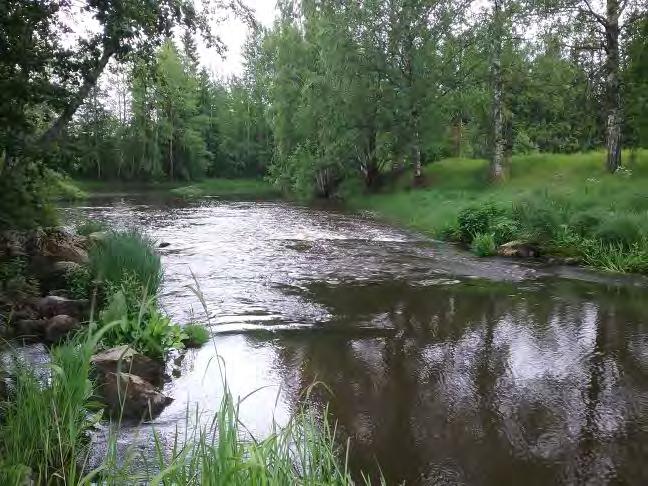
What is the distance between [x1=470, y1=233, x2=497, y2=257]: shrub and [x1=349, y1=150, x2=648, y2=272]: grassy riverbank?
27 mm

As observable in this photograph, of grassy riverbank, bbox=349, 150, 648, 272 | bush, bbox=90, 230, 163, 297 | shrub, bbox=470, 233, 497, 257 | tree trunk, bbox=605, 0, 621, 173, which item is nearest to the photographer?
bush, bbox=90, 230, 163, 297

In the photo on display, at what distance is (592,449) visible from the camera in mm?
4914

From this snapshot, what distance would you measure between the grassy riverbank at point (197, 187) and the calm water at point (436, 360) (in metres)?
32.2

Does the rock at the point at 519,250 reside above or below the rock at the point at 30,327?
above

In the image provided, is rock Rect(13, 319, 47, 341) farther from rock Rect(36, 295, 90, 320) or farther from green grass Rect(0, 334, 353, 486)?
green grass Rect(0, 334, 353, 486)

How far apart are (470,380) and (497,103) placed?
70.2 ft

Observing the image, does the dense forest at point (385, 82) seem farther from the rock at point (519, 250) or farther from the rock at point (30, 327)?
the rock at point (519, 250)

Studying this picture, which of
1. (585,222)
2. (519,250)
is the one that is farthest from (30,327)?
(585,222)

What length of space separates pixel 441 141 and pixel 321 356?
78.5 ft

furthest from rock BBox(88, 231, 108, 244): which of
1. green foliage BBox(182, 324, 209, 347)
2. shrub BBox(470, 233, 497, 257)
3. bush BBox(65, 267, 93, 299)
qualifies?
shrub BBox(470, 233, 497, 257)

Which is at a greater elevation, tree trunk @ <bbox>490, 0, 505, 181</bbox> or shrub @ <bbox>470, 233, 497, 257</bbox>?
tree trunk @ <bbox>490, 0, 505, 181</bbox>

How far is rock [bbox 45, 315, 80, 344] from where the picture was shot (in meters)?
7.48

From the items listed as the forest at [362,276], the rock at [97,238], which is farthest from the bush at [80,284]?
the rock at [97,238]

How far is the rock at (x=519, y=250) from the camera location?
14656 millimetres
